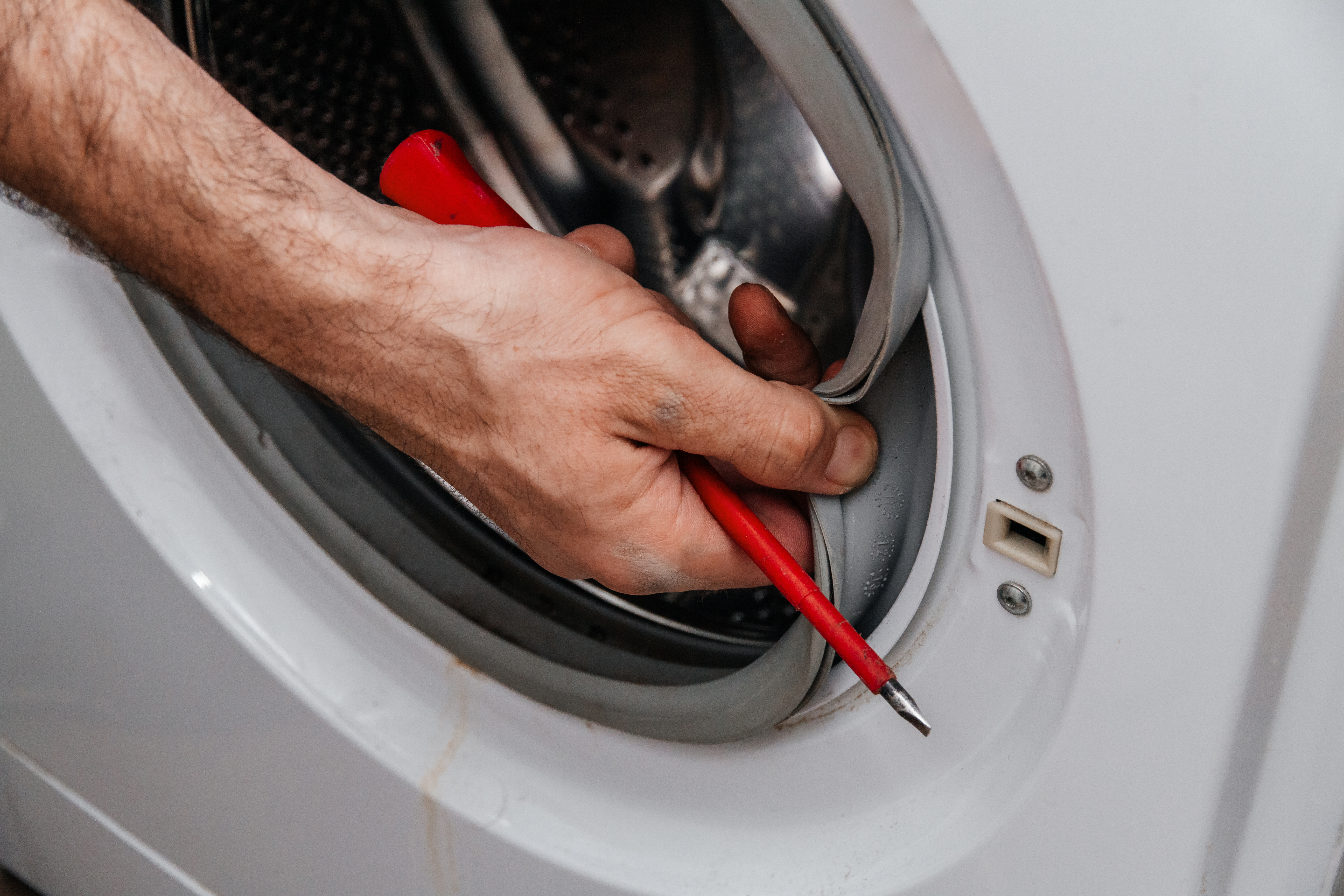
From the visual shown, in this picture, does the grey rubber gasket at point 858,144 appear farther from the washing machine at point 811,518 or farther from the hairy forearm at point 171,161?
the hairy forearm at point 171,161

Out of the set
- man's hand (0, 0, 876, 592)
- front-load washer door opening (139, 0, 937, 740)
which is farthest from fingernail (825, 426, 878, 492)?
front-load washer door opening (139, 0, 937, 740)

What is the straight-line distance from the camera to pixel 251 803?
28.1 inches

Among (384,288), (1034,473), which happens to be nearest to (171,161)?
(384,288)

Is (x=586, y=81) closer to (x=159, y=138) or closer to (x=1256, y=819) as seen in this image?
(x=159, y=138)

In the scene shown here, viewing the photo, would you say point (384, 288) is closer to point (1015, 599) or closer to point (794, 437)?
point (794, 437)

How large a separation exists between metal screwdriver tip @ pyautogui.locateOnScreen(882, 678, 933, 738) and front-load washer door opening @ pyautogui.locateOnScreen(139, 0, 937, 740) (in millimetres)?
106

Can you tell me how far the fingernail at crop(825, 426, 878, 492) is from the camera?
1.49 feet

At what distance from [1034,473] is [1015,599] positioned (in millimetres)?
58

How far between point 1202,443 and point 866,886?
0.27 metres

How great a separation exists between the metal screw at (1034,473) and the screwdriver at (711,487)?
0.10m

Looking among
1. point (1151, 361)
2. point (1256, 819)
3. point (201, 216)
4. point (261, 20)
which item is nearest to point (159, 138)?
point (201, 216)

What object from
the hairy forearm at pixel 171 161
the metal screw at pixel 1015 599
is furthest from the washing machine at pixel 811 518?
the hairy forearm at pixel 171 161

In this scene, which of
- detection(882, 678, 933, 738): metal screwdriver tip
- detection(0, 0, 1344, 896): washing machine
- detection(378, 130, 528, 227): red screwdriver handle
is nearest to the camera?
detection(0, 0, 1344, 896): washing machine

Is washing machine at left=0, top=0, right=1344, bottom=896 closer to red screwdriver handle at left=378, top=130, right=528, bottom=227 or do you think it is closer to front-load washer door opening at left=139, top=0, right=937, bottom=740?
front-load washer door opening at left=139, top=0, right=937, bottom=740
